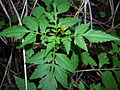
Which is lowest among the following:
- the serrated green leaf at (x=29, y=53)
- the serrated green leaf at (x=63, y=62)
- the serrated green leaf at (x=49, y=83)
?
the serrated green leaf at (x=49, y=83)

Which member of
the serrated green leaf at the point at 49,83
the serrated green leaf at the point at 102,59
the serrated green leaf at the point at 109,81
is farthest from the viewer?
the serrated green leaf at the point at 102,59

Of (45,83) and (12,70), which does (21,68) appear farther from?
(45,83)

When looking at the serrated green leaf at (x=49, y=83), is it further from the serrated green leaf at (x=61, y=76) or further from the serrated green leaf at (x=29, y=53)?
the serrated green leaf at (x=29, y=53)

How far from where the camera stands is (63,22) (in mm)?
1243

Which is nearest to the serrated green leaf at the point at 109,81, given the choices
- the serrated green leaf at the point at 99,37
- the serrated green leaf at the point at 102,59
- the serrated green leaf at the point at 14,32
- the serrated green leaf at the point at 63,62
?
the serrated green leaf at the point at 102,59

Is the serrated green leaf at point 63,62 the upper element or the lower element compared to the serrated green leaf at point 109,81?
upper

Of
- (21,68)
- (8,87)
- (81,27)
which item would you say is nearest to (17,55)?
(21,68)

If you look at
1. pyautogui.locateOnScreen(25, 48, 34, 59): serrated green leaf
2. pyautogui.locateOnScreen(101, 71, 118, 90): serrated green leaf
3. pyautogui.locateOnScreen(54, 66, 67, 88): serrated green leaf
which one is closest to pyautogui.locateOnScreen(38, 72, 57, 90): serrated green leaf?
pyautogui.locateOnScreen(54, 66, 67, 88): serrated green leaf

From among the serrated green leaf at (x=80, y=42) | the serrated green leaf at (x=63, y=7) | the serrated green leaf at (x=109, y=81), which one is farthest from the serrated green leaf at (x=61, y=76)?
the serrated green leaf at (x=109, y=81)

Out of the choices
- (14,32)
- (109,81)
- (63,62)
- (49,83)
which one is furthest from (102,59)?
(14,32)

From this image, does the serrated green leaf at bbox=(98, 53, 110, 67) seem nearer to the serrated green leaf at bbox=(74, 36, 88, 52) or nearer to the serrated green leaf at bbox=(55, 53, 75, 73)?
the serrated green leaf at bbox=(55, 53, 75, 73)

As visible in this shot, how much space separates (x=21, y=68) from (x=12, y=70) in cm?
22

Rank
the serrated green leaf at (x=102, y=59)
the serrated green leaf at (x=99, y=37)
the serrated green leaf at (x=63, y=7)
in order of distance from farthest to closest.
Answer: the serrated green leaf at (x=102, y=59) → the serrated green leaf at (x=63, y=7) → the serrated green leaf at (x=99, y=37)

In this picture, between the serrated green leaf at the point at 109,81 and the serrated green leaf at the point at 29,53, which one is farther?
the serrated green leaf at the point at 109,81
